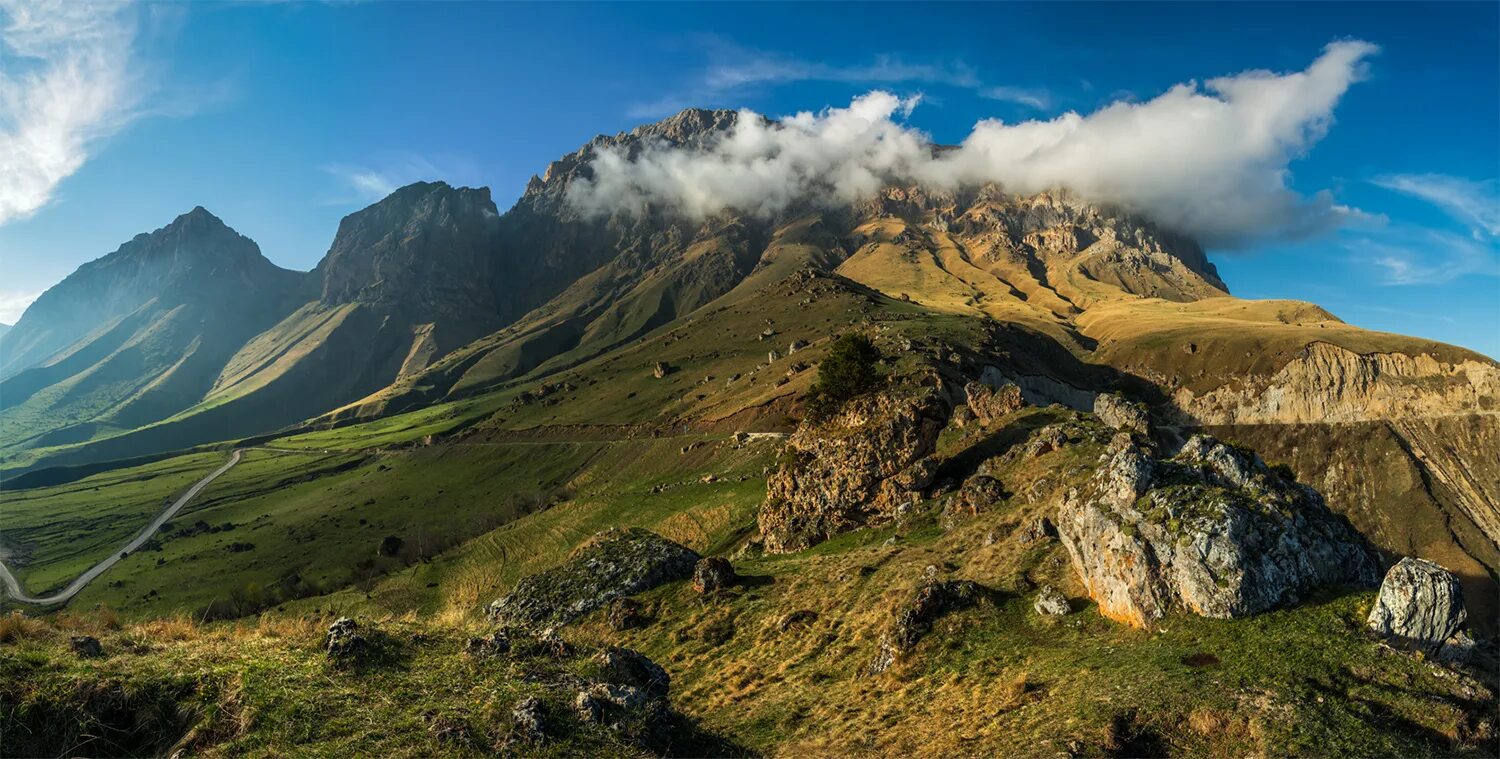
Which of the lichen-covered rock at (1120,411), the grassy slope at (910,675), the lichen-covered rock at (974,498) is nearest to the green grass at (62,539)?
the grassy slope at (910,675)

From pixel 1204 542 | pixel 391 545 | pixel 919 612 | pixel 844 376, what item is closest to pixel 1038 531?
pixel 919 612

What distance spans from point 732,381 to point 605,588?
14952cm

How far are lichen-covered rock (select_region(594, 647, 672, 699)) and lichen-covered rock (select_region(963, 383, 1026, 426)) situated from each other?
150 ft

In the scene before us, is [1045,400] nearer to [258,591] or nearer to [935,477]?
[935,477]

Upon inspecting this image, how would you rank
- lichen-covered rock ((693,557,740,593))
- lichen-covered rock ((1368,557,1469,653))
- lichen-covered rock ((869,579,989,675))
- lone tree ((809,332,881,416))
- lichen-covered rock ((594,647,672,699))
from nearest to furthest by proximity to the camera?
lichen-covered rock ((594,647,672,699))
lichen-covered rock ((1368,557,1469,653))
lichen-covered rock ((869,579,989,675))
lichen-covered rock ((693,557,740,593))
lone tree ((809,332,881,416))

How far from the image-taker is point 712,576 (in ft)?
A: 136

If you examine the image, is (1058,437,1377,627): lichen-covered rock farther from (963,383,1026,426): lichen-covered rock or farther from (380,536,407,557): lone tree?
(380,536,407,557): lone tree

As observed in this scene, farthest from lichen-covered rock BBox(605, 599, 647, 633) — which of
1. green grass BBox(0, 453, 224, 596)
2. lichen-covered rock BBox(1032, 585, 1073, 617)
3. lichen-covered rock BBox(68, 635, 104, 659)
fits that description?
green grass BBox(0, 453, 224, 596)

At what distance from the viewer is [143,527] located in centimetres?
18062

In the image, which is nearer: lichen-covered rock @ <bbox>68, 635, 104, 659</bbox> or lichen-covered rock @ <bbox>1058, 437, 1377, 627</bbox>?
lichen-covered rock @ <bbox>68, 635, 104, 659</bbox>

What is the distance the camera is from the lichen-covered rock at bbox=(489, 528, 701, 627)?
43.2 metres

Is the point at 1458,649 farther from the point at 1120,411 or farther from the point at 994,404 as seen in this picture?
the point at 1120,411

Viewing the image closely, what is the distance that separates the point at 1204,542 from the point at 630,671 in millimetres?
21932

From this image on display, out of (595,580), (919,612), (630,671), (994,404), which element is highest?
(994,404)
